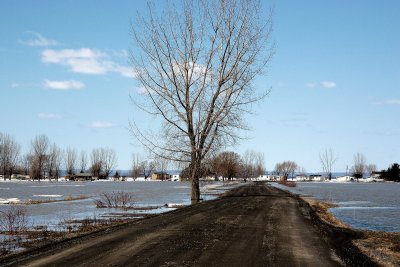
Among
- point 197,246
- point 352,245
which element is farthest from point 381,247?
point 197,246

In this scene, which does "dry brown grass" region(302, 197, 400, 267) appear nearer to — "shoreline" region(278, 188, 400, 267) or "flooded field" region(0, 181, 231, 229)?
"shoreline" region(278, 188, 400, 267)

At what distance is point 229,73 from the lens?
3478 centimetres

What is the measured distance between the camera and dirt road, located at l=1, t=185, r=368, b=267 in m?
10.8

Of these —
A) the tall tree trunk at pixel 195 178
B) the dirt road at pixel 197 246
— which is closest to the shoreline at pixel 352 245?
the dirt road at pixel 197 246

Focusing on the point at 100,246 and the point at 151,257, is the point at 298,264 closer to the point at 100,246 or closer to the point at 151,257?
the point at 151,257

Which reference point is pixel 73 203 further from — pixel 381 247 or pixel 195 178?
pixel 381 247

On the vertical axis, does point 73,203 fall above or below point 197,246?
below

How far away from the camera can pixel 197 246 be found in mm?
13039

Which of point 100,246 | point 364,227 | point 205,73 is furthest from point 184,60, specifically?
point 100,246

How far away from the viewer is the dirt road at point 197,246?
425 inches

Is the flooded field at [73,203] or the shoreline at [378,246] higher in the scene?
the flooded field at [73,203]

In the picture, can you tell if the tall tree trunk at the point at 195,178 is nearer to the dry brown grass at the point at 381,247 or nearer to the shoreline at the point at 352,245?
the shoreline at the point at 352,245

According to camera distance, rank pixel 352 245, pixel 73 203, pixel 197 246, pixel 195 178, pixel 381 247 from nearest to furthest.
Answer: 1. pixel 197 246
2. pixel 381 247
3. pixel 352 245
4. pixel 195 178
5. pixel 73 203

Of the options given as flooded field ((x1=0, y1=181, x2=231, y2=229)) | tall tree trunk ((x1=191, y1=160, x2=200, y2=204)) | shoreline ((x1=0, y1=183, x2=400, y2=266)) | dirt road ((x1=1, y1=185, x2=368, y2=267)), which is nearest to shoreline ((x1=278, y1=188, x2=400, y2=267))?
shoreline ((x1=0, y1=183, x2=400, y2=266))
